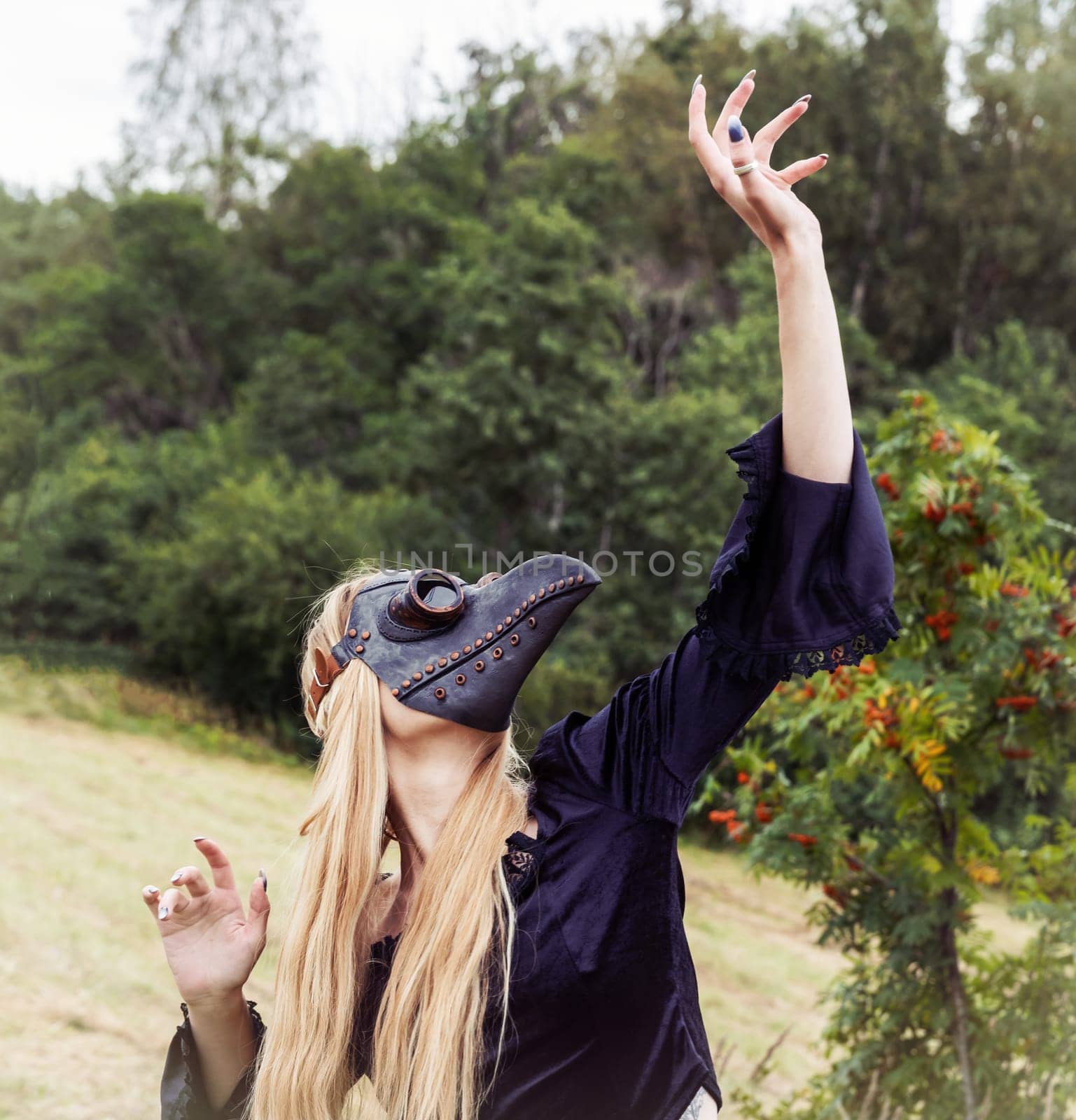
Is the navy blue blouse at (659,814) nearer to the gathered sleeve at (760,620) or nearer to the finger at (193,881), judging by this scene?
the gathered sleeve at (760,620)

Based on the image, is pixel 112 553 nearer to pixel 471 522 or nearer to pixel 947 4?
pixel 471 522

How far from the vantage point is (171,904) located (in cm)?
143

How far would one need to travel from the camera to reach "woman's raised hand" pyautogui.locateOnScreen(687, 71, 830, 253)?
114cm

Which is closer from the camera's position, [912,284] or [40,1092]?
[40,1092]

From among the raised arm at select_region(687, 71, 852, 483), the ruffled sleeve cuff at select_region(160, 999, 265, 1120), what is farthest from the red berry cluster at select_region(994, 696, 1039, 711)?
the ruffled sleeve cuff at select_region(160, 999, 265, 1120)

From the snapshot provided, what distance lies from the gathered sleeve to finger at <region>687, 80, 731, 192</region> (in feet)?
0.82

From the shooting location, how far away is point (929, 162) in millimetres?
17484

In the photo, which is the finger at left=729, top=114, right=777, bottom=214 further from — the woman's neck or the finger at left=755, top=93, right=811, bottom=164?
the woman's neck

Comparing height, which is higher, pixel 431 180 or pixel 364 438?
pixel 431 180

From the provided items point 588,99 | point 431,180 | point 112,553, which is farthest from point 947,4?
point 112,553

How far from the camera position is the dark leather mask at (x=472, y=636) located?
1.40 meters

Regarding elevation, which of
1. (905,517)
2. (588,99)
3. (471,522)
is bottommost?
(471,522)

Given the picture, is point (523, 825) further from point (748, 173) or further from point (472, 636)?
point (748, 173)

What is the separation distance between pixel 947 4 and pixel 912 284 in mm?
4505
